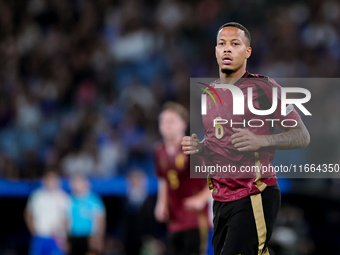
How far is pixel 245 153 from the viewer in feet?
12.3

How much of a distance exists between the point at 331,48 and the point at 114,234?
5.47 meters

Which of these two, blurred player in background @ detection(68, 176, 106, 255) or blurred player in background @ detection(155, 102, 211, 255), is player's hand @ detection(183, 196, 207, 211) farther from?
blurred player in background @ detection(68, 176, 106, 255)

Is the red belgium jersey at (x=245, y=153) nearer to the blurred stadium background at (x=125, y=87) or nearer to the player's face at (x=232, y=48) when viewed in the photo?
the player's face at (x=232, y=48)

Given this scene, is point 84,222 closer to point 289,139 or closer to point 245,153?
point 245,153

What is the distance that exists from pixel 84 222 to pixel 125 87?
3.80 metres

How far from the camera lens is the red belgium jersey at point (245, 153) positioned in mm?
3727

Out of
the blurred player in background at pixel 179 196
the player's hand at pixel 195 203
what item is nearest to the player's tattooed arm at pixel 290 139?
the player's hand at pixel 195 203

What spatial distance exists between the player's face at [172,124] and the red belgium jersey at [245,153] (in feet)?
8.06

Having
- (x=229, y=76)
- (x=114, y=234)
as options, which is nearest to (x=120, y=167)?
(x=114, y=234)

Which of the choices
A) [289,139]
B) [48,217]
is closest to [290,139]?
[289,139]

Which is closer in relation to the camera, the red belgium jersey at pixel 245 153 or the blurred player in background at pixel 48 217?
the red belgium jersey at pixel 245 153

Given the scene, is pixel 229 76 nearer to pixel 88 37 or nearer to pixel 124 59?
pixel 124 59

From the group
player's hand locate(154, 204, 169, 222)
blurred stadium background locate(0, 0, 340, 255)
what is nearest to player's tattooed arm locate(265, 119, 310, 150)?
player's hand locate(154, 204, 169, 222)

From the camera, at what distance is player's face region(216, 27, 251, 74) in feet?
12.5
